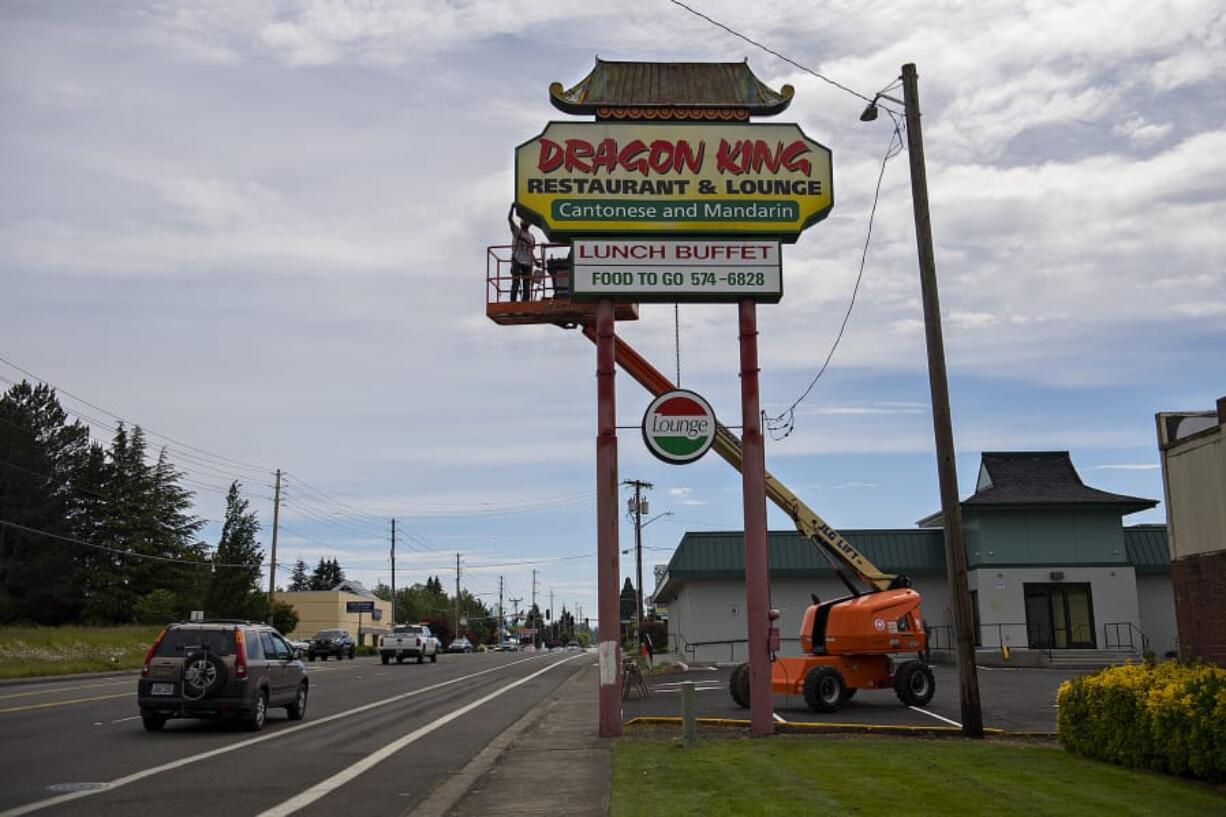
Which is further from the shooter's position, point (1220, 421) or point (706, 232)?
point (706, 232)

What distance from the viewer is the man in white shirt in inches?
720

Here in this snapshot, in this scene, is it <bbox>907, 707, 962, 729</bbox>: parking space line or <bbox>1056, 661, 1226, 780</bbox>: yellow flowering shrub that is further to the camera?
<bbox>907, 707, 962, 729</bbox>: parking space line

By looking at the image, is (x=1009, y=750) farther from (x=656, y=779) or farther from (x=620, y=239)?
(x=620, y=239)

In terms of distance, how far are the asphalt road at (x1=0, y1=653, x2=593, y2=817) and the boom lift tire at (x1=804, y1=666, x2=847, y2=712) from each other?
224 inches

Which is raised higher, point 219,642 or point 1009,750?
point 219,642

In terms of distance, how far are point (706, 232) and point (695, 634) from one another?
28680mm

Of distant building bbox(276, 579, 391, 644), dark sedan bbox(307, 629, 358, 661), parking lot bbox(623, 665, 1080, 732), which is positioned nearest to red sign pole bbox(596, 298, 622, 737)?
parking lot bbox(623, 665, 1080, 732)

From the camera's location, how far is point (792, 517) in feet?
71.9

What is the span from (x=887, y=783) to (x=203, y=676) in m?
11.0

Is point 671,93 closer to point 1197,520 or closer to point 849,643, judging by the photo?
point 1197,520

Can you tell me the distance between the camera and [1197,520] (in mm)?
15188

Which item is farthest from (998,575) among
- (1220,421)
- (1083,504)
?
(1220,421)

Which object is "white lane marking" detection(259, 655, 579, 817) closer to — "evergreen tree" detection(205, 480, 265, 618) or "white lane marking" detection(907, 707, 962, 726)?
"white lane marking" detection(907, 707, 962, 726)

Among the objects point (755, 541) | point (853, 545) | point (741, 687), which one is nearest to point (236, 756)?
point (755, 541)
